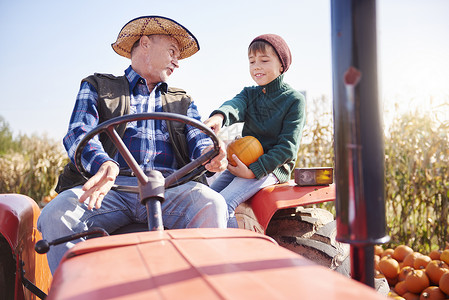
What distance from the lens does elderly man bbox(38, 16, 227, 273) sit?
5.59ft

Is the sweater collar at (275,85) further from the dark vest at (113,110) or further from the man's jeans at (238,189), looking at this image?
the dark vest at (113,110)

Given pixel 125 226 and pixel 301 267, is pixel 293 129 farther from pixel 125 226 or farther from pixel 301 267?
pixel 301 267

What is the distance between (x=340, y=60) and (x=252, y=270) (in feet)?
1.54

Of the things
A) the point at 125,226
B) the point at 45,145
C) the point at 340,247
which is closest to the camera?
the point at 125,226

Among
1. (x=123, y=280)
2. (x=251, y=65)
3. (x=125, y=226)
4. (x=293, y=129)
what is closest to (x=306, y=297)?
(x=123, y=280)

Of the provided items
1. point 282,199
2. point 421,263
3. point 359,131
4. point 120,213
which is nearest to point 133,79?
point 120,213

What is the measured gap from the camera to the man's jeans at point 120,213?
168cm

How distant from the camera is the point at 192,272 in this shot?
2.71ft

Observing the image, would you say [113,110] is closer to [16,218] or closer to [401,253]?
[16,218]

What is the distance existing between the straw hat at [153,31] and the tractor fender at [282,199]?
3.45 ft

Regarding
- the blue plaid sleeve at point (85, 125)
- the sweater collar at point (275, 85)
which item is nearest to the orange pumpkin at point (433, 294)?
the sweater collar at point (275, 85)

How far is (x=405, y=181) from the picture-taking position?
4.73 meters

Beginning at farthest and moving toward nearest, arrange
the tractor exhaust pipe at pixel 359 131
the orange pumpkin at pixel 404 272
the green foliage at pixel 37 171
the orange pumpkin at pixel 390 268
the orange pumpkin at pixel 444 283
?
1. the green foliage at pixel 37 171
2. the orange pumpkin at pixel 390 268
3. the orange pumpkin at pixel 404 272
4. the orange pumpkin at pixel 444 283
5. the tractor exhaust pipe at pixel 359 131

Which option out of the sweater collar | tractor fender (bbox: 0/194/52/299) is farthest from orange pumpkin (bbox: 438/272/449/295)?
tractor fender (bbox: 0/194/52/299)
